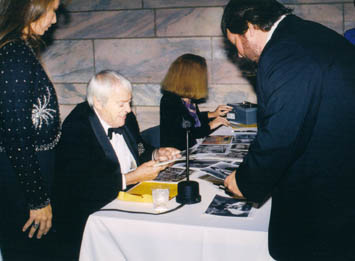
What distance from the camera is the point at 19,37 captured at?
5.30 ft

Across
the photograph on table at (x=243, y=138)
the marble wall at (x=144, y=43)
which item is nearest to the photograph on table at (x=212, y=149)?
the photograph on table at (x=243, y=138)

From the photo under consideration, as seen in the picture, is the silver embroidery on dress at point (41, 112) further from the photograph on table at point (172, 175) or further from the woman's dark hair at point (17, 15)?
the photograph on table at point (172, 175)

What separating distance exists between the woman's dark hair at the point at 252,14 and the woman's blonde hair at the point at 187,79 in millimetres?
1827

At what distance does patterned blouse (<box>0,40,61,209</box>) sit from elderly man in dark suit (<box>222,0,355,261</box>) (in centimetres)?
88

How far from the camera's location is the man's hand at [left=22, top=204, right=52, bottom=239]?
1.63 meters

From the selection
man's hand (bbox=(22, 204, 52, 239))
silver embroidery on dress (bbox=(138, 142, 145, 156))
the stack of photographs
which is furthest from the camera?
silver embroidery on dress (bbox=(138, 142, 145, 156))

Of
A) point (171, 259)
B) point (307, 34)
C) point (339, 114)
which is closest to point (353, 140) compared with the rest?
point (339, 114)

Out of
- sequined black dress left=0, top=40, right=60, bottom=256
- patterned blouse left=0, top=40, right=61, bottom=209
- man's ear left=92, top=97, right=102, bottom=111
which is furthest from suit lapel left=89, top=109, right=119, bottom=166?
patterned blouse left=0, top=40, right=61, bottom=209

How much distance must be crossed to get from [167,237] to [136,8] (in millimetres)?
3330

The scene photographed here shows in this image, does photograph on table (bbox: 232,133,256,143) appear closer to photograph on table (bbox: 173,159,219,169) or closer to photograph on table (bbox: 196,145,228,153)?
photograph on table (bbox: 196,145,228,153)

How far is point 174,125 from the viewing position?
319cm

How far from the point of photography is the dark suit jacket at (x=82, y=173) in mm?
1925

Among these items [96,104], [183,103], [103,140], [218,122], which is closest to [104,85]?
[96,104]

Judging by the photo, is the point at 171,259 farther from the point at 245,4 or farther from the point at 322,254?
the point at 245,4
